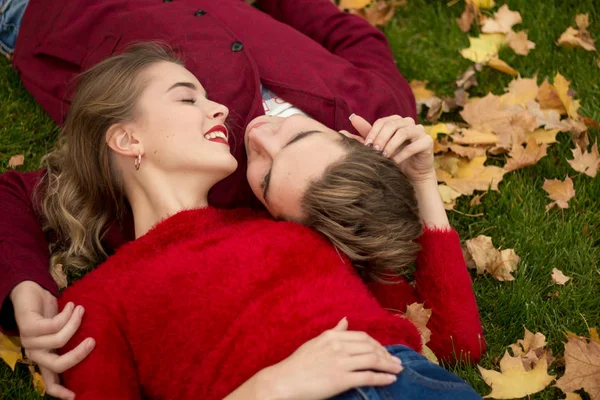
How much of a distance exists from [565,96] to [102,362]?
284cm

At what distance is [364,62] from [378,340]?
1883mm

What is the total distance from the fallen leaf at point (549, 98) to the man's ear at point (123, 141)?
2.33 m

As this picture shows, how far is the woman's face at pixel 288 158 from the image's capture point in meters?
2.69

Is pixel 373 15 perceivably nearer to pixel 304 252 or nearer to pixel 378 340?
pixel 304 252

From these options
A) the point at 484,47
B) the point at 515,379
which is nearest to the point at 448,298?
the point at 515,379

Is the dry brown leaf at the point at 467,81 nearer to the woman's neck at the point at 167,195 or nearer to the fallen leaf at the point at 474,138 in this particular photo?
the fallen leaf at the point at 474,138

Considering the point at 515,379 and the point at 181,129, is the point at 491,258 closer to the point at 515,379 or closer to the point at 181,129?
the point at 515,379

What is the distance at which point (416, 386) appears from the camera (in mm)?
2250

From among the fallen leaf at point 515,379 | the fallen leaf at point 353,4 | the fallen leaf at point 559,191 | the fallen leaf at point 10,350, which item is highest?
the fallen leaf at point 353,4

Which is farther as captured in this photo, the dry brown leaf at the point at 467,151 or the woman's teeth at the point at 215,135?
the dry brown leaf at the point at 467,151

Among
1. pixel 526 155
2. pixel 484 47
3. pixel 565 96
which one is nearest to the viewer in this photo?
pixel 526 155

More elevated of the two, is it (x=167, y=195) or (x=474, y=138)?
(x=167, y=195)

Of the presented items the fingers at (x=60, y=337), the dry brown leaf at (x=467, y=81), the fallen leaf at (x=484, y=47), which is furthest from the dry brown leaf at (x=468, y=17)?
the fingers at (x=60, y=337)

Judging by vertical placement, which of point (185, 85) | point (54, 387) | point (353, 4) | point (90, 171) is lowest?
point (54, 387)
